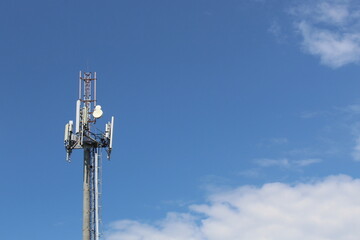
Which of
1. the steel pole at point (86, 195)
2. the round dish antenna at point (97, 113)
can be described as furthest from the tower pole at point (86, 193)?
the round dish antenna at point (97, 113)

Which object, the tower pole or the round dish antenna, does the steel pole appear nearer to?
the tower pole

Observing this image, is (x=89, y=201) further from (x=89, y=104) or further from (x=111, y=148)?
(x=89, y=104)

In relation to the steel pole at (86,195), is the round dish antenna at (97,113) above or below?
above

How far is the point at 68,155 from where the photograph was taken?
75.0 metres

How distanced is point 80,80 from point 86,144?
8.00 metres

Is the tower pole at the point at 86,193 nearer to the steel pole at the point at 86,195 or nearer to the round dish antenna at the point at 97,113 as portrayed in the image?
the steel pole at the point at 86,195

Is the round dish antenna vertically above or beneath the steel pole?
above

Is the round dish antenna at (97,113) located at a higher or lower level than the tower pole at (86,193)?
higher

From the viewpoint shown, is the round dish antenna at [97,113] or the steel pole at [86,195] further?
the round dish antenna at [97,113]

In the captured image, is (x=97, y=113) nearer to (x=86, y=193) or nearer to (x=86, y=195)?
(x=86, y=193)

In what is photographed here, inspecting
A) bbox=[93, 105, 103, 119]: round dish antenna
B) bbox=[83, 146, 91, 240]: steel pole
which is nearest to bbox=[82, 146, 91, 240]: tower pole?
bbox=[83, 146, 91, 240]: steel pole

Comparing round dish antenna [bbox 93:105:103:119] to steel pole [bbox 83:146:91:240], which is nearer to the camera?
steel pole [bbox 83:146:91:240]

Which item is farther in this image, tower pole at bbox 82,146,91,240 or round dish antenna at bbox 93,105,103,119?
round dish antenna at bbox 93,105,103,119

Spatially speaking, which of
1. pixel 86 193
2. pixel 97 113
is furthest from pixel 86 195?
pixel 97 113
